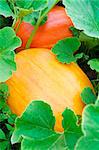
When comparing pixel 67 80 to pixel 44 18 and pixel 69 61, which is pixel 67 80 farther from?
pixel 44 18

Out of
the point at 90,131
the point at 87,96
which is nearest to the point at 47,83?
the point at 87,96

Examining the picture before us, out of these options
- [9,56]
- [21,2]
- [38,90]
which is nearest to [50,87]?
[38,90]

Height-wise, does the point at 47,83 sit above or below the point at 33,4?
below

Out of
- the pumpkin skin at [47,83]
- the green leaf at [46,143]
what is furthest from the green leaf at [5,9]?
the green leaf at [46,143]

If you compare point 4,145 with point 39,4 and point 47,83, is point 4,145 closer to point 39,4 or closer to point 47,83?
point 47,83

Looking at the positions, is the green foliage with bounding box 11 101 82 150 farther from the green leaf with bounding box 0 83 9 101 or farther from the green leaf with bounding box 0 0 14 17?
the green leaf with bounding box 0 0 14 17
